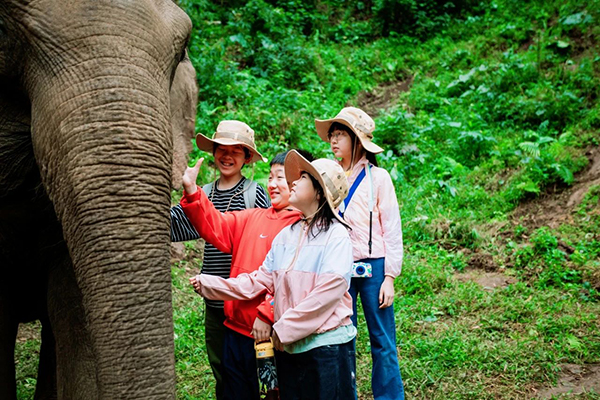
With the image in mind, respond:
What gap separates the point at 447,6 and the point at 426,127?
22.5 ft

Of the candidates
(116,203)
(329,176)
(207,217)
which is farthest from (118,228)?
(329,176)

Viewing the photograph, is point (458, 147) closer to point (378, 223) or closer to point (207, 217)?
point (378, 223)

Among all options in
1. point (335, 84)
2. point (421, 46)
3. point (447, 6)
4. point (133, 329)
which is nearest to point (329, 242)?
point (133, 329)

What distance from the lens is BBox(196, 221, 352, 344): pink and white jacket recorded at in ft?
9.03

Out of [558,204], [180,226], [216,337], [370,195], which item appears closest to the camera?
[180,226]

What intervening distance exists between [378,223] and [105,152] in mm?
2068

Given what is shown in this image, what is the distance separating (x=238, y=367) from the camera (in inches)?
132

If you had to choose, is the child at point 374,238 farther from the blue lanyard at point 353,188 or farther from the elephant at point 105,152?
the elephant at point 105,152

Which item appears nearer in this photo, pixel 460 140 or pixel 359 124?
pixel 359 124

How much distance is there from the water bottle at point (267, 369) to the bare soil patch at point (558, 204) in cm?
514

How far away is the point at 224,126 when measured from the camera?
3604mm

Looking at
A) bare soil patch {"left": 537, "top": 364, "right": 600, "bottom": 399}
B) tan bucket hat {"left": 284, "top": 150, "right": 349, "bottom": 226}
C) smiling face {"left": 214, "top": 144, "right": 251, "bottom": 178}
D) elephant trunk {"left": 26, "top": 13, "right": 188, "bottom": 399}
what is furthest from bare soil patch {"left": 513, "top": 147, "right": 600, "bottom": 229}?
elephant trunk {"left": 26, "top": 13, "right": 188, "bottom": 399}

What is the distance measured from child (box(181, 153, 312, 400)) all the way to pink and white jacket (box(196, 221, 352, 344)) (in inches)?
6.9

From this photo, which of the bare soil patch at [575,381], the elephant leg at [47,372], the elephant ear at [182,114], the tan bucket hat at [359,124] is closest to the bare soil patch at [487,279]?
the bare soil patch at [575,381]
